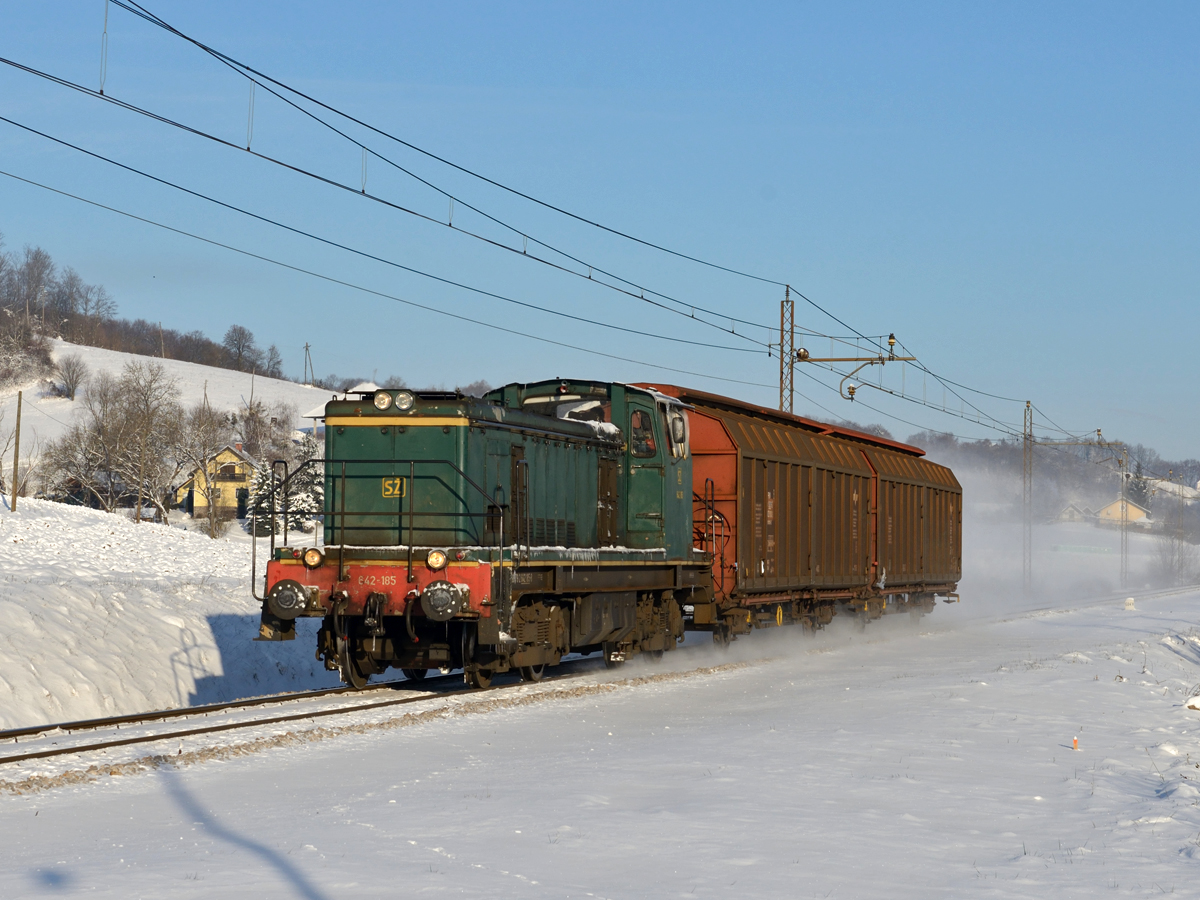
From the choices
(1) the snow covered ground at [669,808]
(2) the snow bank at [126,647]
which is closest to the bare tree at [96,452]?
(2) the snow bank at [126,647]

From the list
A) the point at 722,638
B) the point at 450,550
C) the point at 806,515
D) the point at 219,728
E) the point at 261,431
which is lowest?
the point at 219,728

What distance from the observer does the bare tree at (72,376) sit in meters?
107

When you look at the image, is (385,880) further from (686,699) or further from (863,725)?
(686,699)

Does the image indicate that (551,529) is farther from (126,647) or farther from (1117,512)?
(1117,512)

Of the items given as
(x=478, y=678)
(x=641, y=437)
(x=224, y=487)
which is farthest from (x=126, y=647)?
(x=224, y=487)

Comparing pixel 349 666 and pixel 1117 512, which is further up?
pixel 1117 512

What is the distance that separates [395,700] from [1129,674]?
Result: 1135cm

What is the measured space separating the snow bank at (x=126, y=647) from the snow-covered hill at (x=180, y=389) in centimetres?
7865

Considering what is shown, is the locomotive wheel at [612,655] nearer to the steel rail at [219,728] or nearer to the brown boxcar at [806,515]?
the brown boxcar at [806,515]

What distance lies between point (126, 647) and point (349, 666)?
19.6ft

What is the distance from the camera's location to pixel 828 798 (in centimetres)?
839

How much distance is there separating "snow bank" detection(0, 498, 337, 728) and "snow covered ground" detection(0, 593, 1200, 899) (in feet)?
23.1

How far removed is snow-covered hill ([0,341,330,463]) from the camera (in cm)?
9931

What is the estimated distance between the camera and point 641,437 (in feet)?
56.1
